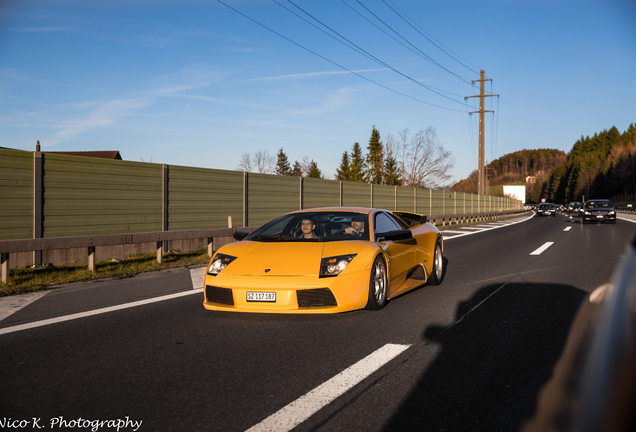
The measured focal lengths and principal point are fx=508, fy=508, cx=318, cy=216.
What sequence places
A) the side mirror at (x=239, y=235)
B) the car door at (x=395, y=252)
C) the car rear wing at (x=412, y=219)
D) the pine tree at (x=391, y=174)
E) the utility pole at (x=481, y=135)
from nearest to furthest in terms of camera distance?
the car door at (x=395, y=252), the side mirror at (x=239, y=235), the car rear wing at (x=412, y=219), the utility pole at (x=481, y=135), the pine tree at (x=391, y=174)

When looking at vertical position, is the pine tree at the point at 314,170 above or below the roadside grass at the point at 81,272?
above

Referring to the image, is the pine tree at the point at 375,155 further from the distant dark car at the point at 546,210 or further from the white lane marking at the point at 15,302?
the white lane marking at the point at 15,302

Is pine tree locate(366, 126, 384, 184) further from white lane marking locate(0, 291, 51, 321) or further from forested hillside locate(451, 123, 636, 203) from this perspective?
white lane marking locate(0, 291, 51, 321)

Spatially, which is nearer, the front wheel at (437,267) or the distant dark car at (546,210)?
the front wheel at (437,267)

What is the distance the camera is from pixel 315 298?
528 cm

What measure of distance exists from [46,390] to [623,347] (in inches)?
139

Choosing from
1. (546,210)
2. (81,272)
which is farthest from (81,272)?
(546,210)

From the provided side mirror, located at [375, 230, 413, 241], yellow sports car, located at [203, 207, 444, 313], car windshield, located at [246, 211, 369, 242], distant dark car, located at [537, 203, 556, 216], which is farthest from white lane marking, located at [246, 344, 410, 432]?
distant dark car, located at [537, 203, 556, 216]

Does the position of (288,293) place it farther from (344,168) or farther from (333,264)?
(344,168)

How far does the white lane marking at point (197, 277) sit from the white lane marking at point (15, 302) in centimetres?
215

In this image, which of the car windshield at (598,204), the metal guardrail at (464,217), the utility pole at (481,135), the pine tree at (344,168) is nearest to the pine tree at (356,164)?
the pine tree at (344,168)

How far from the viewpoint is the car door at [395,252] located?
646 centimetres

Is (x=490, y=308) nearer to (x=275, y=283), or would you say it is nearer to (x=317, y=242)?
(x=317, y=242)

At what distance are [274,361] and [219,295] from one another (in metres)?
1.51
